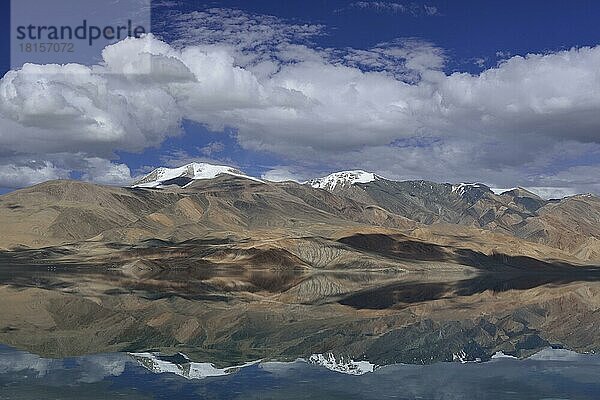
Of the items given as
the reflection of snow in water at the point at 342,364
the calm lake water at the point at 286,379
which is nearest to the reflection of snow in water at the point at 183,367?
the calm lake water at the point at 286,379

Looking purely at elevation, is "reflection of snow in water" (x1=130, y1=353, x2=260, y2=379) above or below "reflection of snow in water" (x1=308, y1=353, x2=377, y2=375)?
above

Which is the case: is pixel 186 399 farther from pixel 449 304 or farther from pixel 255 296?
pixel 255 296

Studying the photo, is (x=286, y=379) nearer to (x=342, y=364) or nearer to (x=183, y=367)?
(x=342, y=364)

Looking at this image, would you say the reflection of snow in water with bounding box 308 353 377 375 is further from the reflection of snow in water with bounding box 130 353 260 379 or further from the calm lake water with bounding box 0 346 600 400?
the reflection of snow in water with bounding box 130 353 260 379

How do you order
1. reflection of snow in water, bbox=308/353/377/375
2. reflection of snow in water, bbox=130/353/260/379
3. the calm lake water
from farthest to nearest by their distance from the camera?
reflection of snow in water, bbox=308/353/377/375 → reflection of snow in water, bbox=130/353/260/379 → the calm lake water

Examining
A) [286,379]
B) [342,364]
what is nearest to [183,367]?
[286,379]

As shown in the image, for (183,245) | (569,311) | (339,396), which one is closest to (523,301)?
(569,311)

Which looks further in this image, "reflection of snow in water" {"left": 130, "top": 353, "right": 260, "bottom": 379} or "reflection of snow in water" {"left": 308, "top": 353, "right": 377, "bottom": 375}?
"reflection of snow in water" {"left": 308, "top": 353, "right": 377, "bottom": 375}

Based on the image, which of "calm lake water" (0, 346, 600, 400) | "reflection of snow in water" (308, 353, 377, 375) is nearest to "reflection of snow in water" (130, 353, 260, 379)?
"calm lake water" (0, 346, 600, 400)
